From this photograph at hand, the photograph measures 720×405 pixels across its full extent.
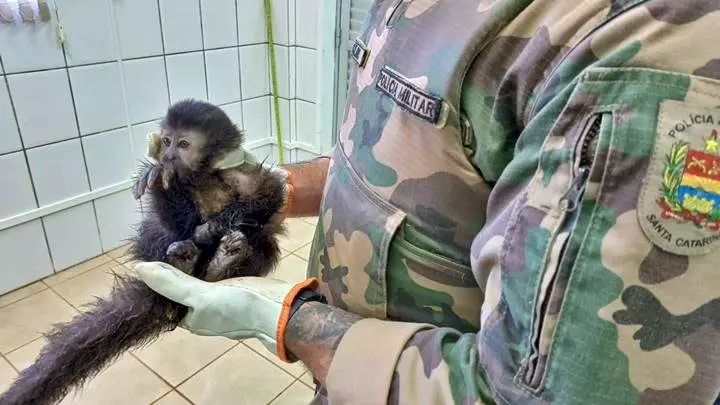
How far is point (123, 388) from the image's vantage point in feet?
4.85

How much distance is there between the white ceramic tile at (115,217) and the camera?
1.96 m

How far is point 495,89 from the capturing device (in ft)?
1.64

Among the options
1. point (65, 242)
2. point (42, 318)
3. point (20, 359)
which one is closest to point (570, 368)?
point (20, 359)

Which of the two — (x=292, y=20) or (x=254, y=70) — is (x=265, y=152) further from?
(x=292, y=20)

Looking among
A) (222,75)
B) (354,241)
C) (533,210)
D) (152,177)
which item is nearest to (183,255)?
(152,177)

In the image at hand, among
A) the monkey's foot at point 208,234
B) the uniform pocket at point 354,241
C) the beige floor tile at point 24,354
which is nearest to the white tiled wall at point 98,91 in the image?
the beige floor tile at point 24,354

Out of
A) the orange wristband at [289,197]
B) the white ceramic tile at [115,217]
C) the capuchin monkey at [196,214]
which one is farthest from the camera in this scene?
the white ceramic tile at [115,217]

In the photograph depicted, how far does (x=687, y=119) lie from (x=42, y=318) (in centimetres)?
188

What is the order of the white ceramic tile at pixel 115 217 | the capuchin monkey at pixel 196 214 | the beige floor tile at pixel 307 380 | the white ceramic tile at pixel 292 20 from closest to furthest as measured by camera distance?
the capuchin monkey at pixel 196 214, the beige floor tile at pixel 307 380, the white ceramic tile at pixel 115 217, the white ceramic tile at pixel 292 20

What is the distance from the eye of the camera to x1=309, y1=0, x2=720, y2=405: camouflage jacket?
1.18ft

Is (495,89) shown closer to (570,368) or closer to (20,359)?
(570,368)

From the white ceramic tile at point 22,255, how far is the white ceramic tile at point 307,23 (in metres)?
1.24

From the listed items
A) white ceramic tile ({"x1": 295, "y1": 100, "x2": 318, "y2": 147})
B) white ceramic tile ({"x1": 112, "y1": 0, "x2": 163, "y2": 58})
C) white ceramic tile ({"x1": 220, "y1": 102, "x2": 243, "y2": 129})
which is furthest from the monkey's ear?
white ceramic tile ({"x1": 295, "y1": 100, "x2": 318, "y2": 147})

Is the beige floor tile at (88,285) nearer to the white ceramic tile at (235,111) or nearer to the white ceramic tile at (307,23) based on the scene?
the white ceramic tile at (235,111)
